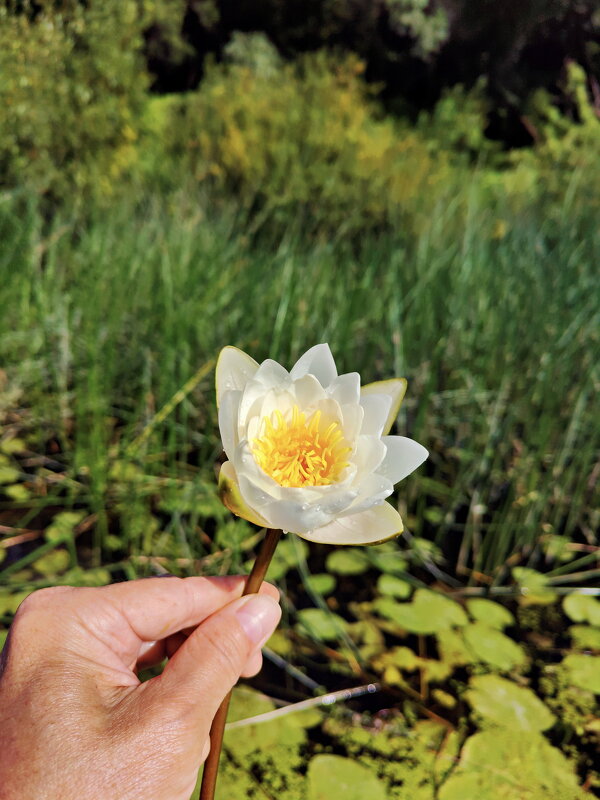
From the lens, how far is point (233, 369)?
59cm

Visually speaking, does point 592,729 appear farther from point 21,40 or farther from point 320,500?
point 21,40

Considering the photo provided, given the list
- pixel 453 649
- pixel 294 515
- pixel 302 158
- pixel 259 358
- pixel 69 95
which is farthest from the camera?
pixel 302 158

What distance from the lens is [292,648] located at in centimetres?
116

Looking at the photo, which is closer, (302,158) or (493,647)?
(493,647)

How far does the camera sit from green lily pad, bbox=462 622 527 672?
115 cm

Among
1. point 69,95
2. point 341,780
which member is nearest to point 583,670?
point 341,780

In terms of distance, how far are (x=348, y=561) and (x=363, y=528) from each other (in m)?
0.90

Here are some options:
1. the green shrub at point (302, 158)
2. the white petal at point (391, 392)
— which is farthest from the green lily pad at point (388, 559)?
the green shrub at point (302, 158)

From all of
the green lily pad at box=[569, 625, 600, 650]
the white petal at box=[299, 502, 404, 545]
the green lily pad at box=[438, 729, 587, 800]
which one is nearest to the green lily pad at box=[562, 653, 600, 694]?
the green lily pad at box=[569, 625, 600, 650]

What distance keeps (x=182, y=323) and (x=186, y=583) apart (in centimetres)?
97

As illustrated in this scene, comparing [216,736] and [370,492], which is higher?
[370,492]

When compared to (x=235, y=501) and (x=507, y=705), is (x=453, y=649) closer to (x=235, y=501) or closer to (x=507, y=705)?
(x=507, y=705)

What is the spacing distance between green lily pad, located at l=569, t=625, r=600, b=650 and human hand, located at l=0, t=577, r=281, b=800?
2.79 feet

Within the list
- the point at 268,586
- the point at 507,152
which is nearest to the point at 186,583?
the point at 268,586
